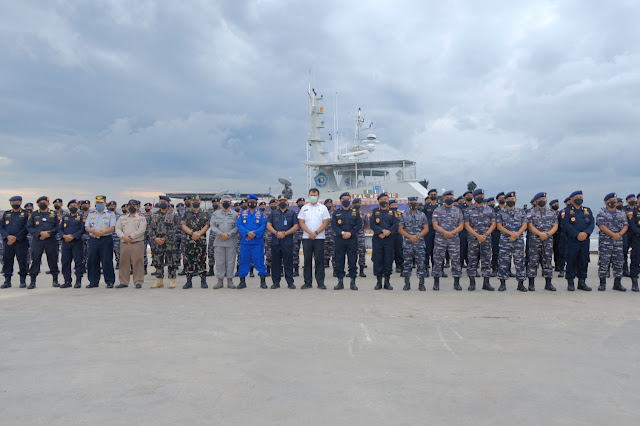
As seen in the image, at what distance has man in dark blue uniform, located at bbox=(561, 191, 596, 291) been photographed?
7223mm

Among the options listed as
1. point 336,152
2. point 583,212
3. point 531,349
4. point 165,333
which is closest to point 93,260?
point 165,333

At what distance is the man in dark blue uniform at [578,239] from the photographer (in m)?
7.22

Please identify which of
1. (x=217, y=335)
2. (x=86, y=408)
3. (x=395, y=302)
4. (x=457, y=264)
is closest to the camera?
(x=86, y=408)

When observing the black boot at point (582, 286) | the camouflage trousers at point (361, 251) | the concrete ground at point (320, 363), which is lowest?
the concrete ground at point (320, 363)

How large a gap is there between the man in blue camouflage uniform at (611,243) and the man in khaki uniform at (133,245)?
27.1ft

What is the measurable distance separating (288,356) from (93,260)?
18.8 ft

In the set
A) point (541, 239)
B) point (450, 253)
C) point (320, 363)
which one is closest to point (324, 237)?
point (450, 253)

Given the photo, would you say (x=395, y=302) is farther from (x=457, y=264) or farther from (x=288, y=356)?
(x=288, y=356)

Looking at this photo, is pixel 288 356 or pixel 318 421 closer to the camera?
pixel 318 421

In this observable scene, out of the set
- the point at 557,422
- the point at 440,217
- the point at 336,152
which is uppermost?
the point at 336,152

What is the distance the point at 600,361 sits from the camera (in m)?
3.44

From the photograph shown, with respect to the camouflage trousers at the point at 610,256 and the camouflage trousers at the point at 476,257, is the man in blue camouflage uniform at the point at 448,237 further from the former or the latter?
the camouflage trousers at the point at 610,256

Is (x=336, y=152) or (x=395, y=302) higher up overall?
(x=336, y=152)

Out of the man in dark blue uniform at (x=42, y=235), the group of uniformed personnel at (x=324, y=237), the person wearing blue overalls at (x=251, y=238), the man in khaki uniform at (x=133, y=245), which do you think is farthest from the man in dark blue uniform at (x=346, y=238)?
the man in dark blue uniform at (x=42, y=235)
